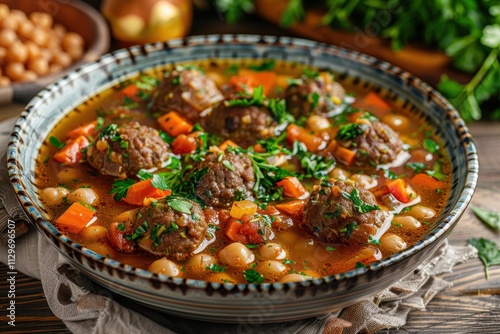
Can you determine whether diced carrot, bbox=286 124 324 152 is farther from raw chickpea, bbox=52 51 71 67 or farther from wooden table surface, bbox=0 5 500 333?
raw chickpea, bbox=52 51 71 67

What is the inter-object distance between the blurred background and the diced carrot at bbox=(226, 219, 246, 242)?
9.47ft

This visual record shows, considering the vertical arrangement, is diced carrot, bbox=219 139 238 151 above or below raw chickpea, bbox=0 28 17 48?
above

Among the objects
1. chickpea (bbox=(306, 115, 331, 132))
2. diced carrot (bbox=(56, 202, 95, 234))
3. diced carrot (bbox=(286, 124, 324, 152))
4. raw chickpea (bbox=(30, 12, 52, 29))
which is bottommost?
raw chickpea (bbox=(30, 12, 52, 29))

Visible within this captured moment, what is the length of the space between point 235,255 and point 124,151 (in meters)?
1.26

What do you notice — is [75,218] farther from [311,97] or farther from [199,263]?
[311,97]

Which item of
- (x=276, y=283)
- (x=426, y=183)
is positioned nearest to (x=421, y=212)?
(x=426, y=183)

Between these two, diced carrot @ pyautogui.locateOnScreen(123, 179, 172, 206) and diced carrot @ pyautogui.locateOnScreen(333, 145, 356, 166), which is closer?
diced carrot @ pyautogui.locateOnScreen(123, 179, 172, 206)

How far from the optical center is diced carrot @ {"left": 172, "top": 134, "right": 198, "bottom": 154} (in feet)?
16.3

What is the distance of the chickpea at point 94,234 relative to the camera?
416cm

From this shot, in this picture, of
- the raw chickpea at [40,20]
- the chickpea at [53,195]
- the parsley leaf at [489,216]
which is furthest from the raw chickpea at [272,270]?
the raw chickpea at [40,20]

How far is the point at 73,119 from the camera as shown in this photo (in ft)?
17.5

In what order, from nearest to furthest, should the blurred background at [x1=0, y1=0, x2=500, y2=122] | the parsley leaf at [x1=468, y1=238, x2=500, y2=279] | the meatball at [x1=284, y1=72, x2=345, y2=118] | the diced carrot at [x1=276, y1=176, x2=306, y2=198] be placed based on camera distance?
the diced carrot at [x1=276, y1=176, x2=306, y2=198] → the parsley leaf at [x1=468, y1=238, x2=500, y2=279] → the meatball at [x1=284, y1=72, x2=345, y2=118] → the blurred background at [x1=0, y1=0, x2=500, y2=122]

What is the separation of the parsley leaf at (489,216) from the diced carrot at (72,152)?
10.6 ft

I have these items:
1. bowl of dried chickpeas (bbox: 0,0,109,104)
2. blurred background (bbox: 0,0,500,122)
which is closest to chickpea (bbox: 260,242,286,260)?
blurred background (bbox: 0,0,500,122)
